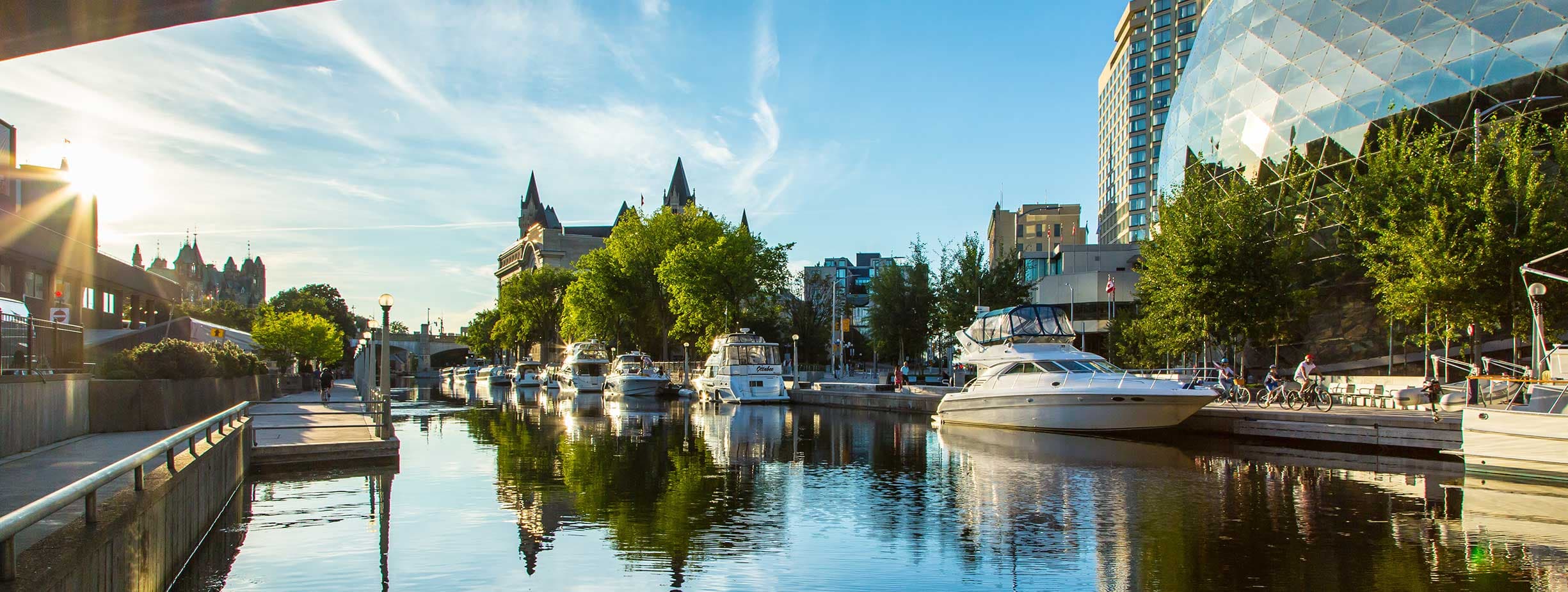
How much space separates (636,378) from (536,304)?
174 feet

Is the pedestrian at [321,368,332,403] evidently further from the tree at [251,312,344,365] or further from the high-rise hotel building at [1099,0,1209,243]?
the high-rise hotel building at [1099,0,1209,243]

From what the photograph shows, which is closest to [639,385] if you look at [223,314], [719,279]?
[719,279]

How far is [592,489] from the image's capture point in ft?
53.4

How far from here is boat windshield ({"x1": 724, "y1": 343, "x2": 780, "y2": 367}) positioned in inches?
1923

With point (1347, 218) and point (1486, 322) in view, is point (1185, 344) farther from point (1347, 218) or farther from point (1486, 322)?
point (1486, 322)

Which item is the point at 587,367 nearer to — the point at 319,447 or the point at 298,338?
the point at 298,338

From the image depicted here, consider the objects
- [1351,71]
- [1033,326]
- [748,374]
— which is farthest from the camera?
[748,374]

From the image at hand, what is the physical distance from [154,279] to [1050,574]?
184 feet

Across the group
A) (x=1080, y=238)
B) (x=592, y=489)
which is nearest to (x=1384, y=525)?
(x=592, y=489)

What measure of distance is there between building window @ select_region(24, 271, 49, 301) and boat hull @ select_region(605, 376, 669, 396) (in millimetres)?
28265

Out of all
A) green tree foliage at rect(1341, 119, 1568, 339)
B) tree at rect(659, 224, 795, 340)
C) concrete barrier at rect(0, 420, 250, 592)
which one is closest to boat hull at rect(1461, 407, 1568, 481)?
green tree foliage at rect(1341, 119, 1568, 339)

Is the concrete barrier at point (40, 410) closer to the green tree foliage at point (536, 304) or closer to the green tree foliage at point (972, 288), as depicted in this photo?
the green tree foliage at point (972, 288)

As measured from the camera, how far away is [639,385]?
58344 mm

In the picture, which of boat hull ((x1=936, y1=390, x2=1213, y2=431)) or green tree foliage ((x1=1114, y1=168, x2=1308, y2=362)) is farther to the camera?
green tree foliage ((x1=1114, y1=168, x2=1308, y2=362))
